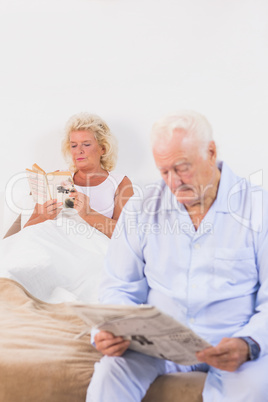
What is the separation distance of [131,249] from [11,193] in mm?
1500

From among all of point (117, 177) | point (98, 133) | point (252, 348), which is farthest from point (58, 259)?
point (252, 348)

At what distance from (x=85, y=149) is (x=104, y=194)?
24cm

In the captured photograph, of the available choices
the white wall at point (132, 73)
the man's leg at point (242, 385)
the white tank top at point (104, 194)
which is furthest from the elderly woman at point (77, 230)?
the man's leg at point (242, 385)

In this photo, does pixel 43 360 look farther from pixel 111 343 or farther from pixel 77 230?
pixel 77 230

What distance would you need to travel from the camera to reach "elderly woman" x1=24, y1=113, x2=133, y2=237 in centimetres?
251

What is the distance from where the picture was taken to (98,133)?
2.62 metres

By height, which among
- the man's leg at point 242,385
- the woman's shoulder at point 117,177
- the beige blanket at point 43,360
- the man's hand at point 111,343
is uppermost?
the woman's shoulder at point 117,177

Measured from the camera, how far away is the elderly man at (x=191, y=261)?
52.7 inches

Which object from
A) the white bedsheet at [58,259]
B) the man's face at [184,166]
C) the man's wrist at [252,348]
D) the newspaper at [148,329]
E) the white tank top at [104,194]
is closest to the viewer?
the newspaper at [148,329]

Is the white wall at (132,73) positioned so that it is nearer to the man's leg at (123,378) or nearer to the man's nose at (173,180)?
the man's nose at (173,180)

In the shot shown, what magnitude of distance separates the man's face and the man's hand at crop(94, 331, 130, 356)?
40 centimetres

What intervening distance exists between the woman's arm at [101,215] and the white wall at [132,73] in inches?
7.4

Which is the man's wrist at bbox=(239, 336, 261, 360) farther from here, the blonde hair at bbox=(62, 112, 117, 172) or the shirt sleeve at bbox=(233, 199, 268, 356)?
the blonde hair at bbox=(62, 112, 117, 172)

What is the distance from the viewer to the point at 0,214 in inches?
117
